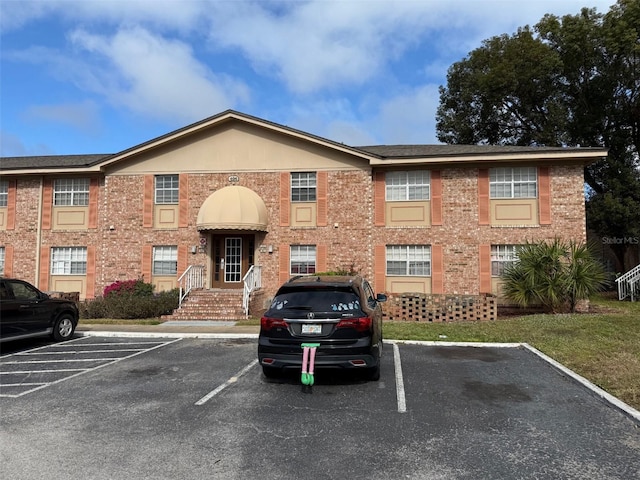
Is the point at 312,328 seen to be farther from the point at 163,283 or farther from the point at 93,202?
the point at 93,202

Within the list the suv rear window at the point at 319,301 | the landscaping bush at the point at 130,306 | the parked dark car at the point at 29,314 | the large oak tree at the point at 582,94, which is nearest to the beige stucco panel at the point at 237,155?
the landscaping bush at the point at 130,306

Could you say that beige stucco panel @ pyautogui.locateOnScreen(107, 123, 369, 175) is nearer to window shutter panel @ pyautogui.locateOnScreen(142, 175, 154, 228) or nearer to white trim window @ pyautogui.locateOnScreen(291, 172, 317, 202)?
white trim window @ pyautogui.locateOnScreen(291, 172, 317, 202)

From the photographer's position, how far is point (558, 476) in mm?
3918

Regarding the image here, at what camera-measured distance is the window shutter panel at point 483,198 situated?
680 inches

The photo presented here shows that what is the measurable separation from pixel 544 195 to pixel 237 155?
12600 millimetres

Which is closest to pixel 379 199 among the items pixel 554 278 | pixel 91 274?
pixel 554 278

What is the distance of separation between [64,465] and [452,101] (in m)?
35.6

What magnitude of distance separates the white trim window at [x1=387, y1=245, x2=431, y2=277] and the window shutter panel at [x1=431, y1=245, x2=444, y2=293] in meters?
0.20

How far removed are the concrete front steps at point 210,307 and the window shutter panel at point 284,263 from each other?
86.7 inches

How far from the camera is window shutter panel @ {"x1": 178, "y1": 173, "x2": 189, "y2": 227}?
61.3ft

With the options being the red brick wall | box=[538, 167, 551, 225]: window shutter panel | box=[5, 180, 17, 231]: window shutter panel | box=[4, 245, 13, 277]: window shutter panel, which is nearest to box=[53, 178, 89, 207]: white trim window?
the red brick wall

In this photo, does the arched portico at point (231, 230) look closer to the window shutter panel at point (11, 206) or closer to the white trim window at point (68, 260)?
the white trim window at point (68, 260)

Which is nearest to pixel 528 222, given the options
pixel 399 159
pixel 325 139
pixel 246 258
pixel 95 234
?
pixel 399 159

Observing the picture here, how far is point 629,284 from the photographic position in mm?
19891
